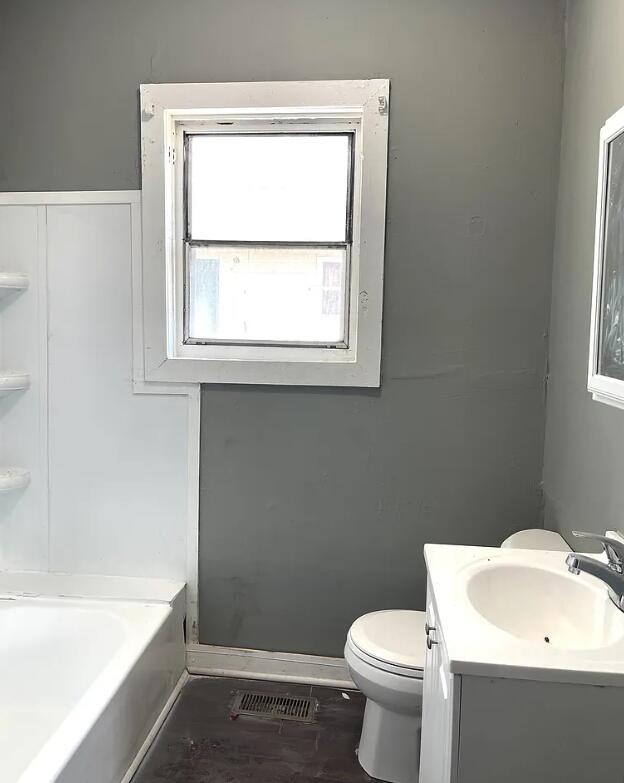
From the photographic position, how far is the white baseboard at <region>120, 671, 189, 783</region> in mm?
1963

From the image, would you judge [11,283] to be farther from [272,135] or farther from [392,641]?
[392,641]

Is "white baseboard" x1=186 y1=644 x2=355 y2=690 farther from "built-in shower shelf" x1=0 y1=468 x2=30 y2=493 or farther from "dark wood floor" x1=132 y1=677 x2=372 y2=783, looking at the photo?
"built-in shower shelf" x1=0 y1=468 x2=30 y2=493

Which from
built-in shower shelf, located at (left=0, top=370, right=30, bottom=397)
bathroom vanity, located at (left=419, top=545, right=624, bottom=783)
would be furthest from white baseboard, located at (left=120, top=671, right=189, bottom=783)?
built-in shower shelf, located at (left=0, top=370, right=30, bottom=397)

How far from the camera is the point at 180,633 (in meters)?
2.47

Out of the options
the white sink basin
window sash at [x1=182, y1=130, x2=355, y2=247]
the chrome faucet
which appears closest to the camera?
the chrome faucet

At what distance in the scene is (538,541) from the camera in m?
2.01

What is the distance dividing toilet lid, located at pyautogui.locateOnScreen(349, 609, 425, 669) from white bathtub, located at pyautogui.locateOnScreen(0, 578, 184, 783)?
0.69 metres

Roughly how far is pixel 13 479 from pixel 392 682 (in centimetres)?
159

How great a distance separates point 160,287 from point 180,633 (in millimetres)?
1301

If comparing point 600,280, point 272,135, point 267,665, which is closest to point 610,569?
point 600,280

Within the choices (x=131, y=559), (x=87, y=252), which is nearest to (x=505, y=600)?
(x=131, y=559)

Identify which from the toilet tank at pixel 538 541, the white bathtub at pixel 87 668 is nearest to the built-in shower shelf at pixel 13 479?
the white bathtub at pixel 87 668

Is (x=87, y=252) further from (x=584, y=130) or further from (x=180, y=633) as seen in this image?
(x=584, y=130)

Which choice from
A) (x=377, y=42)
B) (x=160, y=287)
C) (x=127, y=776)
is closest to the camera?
(x=127, y=776)
